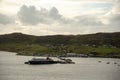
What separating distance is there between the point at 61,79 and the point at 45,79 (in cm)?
548

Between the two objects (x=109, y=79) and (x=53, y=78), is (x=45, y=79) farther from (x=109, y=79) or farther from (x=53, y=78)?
(x=109, y=79)

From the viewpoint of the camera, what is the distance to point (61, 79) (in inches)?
5157

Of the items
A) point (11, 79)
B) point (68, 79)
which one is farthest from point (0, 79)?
point (68, 79)

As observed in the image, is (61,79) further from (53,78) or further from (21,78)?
(21,78)

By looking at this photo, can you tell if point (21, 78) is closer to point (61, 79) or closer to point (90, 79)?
point (61, 79)

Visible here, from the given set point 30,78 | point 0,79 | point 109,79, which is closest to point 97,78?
point 109,79

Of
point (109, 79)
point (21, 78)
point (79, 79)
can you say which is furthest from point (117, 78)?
point (21, 78)

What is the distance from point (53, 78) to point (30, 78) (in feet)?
27.9

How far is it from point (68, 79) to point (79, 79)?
422 centimetres

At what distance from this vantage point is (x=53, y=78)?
443 ft

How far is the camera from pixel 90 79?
13238 centimetres

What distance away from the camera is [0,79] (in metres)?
128

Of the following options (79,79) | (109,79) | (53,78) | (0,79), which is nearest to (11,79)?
(0,79)

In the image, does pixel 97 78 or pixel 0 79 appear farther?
pixel 97 78
